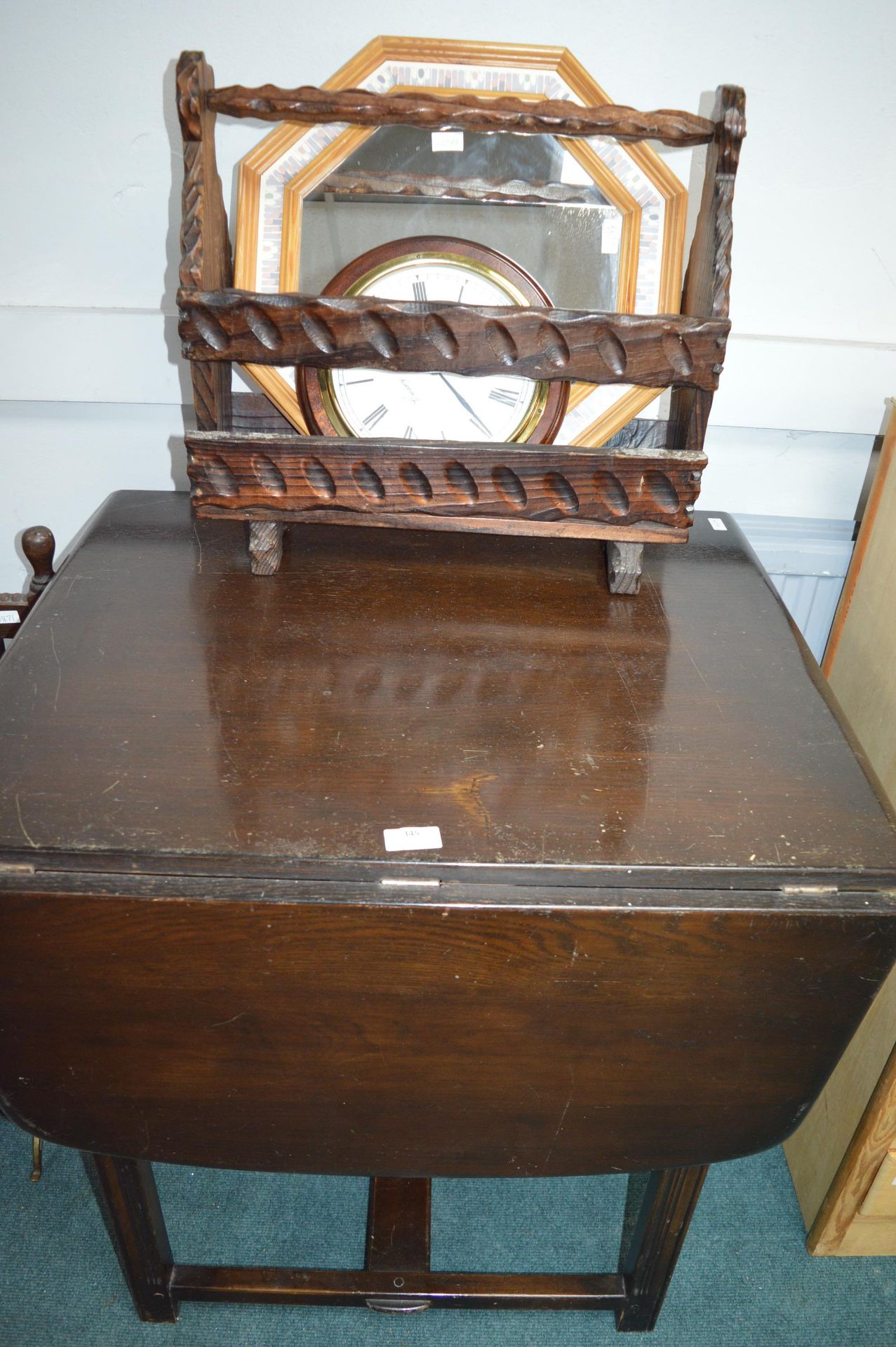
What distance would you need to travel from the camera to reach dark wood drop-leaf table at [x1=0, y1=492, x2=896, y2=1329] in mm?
776

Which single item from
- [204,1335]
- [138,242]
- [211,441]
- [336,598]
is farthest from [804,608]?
[204,1335]

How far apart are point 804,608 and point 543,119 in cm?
94

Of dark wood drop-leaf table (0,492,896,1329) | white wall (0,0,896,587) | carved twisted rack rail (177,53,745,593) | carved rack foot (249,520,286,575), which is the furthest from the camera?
white wall (0,0,896,587)

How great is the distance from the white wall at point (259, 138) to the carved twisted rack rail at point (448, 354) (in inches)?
11.7

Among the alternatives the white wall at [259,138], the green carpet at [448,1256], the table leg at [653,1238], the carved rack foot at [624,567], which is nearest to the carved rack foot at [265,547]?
the carved rack foot at [624,567]

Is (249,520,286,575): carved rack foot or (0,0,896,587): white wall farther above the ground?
(0,0,896,587): white wall

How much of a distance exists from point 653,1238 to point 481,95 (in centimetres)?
138

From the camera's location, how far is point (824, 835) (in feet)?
2.67

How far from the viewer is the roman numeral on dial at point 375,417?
1.14 meters

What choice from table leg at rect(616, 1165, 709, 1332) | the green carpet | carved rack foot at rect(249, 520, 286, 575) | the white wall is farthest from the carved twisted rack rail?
the green carpet

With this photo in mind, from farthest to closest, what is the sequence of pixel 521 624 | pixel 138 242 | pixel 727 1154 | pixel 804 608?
pixel 804 608 < pixel 138 242 < pixel 521 624 < pixel 727 1154

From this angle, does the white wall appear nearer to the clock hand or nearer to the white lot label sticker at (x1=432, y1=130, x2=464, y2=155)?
the white lot label sticker at (x1=432, y1=130, x2=464, y2=155)

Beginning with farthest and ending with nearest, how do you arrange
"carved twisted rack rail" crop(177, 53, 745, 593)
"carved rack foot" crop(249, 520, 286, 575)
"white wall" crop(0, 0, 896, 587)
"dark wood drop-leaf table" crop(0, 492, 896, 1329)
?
"white wall" crop(0, 0, 896, 587) → "carved rack foot" crop(249, 520, 286, 575) → "carved twisted rack rail" crop(177, 53, 745, 593) → "dark wood drop-leaf table" crop(0, 492, 896, 1329)

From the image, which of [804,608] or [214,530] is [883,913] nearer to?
[214,530]
